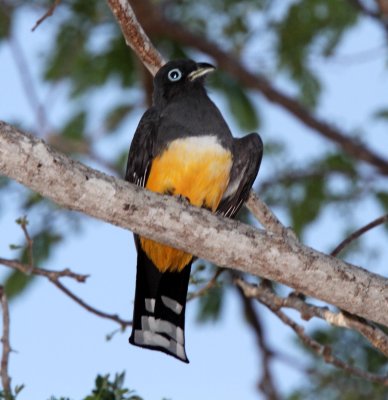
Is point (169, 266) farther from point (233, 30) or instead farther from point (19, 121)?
point (233, 30)

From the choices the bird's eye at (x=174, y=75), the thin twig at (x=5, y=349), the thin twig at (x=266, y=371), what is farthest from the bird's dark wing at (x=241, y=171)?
the thin twig at (x=266, y=371)

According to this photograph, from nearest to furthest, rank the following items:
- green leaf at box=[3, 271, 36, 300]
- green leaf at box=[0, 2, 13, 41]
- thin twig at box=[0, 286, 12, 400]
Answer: thin twig at box=[0, 286, 12, 400]
green leaf at box=[3, 271, 36, 300]
green leaf at box=[0, 2, 13, 41]

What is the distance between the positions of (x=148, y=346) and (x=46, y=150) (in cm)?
152

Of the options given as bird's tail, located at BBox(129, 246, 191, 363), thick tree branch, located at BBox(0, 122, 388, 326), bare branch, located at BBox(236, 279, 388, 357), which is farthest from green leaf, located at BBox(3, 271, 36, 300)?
thick tree branch, located at BBox(0, 122, 388, 326)

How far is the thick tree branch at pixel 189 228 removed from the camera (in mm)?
3820

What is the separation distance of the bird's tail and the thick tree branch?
954mm

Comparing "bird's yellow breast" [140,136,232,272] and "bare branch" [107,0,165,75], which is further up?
"bare branch" [107,0,165,75]

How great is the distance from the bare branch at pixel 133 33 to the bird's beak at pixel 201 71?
394 millimetres

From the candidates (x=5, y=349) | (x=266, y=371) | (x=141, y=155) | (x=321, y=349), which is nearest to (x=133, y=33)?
(x=141, y=155)

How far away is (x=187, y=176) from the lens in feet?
16.6

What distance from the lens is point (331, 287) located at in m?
4.27

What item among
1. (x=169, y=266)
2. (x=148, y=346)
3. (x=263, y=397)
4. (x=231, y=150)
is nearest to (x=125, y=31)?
(x=231, y=150)

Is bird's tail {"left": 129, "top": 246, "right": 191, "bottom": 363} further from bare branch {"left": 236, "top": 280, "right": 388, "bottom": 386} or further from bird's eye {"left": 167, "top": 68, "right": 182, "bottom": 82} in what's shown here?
bird's eye {"left": 167, "top": 68, "right": 182, "bottom": 82}

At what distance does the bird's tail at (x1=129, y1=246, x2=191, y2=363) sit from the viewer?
4.97 metres
